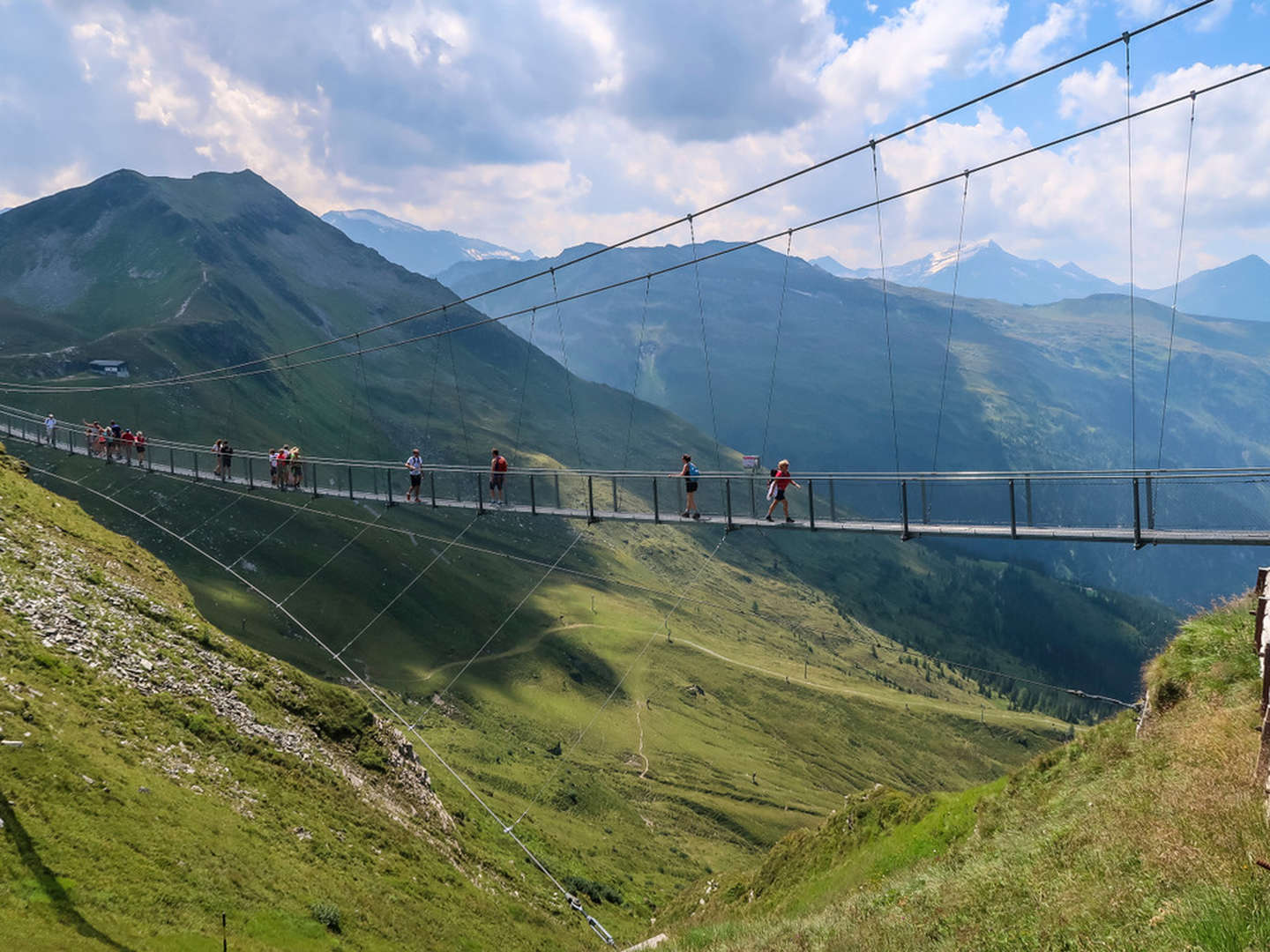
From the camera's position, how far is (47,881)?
15.1 meters

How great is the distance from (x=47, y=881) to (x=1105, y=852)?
52.3 ft

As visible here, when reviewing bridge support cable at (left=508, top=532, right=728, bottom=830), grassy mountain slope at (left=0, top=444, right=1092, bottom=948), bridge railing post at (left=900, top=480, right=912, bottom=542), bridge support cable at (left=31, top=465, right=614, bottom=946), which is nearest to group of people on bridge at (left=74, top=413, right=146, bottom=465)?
bridge support cable at (left=31, top=465, right=614, bottom=946)

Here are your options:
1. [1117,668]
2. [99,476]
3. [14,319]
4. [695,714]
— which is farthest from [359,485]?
[1117,668]

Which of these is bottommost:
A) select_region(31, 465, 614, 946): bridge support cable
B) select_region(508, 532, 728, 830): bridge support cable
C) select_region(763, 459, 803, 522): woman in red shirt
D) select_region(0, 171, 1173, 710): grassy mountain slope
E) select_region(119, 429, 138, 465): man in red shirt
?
select_region(508, 532, 728, 830): bridge support cable

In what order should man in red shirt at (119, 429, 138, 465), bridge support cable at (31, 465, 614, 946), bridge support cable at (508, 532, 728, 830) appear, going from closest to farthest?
bridge support cable at (31, 465, 614, 946) < man in red shirt at (119, 429, 138, 465) < bridge support cable at (508, 532, 728, 830)

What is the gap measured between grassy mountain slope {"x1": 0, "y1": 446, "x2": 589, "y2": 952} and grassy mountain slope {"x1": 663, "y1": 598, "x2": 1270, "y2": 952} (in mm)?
8917

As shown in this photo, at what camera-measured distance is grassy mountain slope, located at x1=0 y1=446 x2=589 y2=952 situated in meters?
16.3

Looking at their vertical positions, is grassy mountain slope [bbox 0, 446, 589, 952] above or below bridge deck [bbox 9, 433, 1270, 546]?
below

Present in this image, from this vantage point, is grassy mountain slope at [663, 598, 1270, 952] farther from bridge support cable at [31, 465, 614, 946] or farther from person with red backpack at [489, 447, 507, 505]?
bridge support cable at [31, 465, 614, 946]

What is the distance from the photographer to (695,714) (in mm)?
96500

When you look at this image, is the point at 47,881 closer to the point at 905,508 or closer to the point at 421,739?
the point at 905,508

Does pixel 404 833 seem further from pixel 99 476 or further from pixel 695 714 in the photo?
pixel 695 714

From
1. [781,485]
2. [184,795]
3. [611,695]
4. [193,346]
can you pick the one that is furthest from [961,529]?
[193,346]

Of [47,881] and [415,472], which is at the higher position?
[415,472]
